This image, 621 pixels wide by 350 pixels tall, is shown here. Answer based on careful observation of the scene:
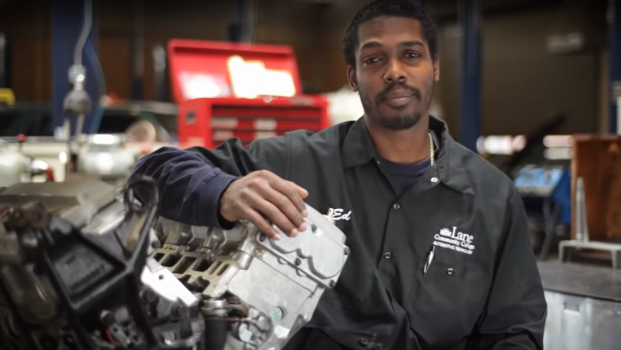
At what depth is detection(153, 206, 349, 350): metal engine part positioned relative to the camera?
3.14 feet

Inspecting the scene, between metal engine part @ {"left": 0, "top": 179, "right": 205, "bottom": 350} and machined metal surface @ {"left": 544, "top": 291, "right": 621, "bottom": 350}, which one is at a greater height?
metal engine part @ {"left": 0, "top": 179, "right": 205, "bottom": 350}

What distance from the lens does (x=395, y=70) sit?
54.9 inches

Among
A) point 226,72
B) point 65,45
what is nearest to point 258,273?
point 226,72

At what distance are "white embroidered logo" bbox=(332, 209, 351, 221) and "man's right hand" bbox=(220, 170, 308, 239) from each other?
35 cm

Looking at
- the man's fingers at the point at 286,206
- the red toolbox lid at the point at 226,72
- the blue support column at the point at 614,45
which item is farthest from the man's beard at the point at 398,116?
the blue support column at the point at 614,45

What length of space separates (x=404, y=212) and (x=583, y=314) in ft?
2.01

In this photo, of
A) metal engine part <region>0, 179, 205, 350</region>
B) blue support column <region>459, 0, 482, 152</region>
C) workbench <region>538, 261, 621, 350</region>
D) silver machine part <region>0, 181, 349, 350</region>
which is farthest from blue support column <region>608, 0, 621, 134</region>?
metal engine part <region>0, 179, 205, 350</region>

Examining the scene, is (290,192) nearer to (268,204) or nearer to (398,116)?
(268,204)

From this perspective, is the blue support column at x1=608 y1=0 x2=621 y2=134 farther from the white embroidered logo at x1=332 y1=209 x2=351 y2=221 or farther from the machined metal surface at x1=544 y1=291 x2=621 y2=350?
the white embroidered logo at x1=332 y1=209 x2=351 y2=221

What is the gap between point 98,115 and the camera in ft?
15.8

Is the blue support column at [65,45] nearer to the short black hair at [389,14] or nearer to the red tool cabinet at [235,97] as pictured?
the red tool cabinet at [235,97]

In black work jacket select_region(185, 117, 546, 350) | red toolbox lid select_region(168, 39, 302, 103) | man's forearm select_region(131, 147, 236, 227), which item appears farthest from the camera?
red toolbox lid select_region(168, 39, 302, 103)

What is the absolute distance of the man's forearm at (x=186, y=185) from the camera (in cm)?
110

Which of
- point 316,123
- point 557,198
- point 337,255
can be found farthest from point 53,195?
point 557,198
